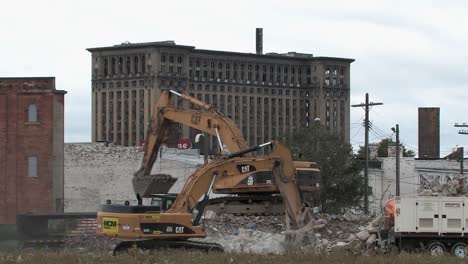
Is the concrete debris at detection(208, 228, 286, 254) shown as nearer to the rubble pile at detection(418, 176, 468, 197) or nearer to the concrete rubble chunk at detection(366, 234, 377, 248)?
the concrete rubble chunk at detection(366, 234, 377, 248)

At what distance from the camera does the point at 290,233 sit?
149 ft

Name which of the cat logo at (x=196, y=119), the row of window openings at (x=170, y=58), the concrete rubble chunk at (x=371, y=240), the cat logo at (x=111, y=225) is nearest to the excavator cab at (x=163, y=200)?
the cat logo at (x=196, y=119)

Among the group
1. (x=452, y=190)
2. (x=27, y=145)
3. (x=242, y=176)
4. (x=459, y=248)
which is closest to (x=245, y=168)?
(x=242, y=176)

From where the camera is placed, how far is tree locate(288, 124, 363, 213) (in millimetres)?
82750

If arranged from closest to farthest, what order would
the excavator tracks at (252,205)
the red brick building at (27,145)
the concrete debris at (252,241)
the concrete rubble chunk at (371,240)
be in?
the concrete rubble chunk at (371,240) → the concrete debris at (252,241) → the excavator tracks at (252,205) → the red brick building at (27,145)

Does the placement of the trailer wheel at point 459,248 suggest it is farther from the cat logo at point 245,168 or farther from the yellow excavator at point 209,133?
the cat logo at point 245,168

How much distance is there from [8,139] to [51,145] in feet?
10.4

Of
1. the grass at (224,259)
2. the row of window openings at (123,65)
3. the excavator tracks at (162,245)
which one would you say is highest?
the row of window openings at (123,65)

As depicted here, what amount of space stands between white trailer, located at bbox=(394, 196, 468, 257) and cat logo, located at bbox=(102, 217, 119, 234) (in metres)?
11.4

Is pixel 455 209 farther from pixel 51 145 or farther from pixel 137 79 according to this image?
pixel 137 79

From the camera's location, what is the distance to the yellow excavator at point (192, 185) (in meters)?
36.4

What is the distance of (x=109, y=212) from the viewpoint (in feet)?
120

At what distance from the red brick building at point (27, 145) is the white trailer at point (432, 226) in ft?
142

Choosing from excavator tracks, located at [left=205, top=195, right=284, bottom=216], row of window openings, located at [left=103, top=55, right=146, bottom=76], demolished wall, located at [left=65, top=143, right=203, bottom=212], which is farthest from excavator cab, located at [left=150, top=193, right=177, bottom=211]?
row of window openings, located at [left=103, top=55, right=146, bottom=76]
